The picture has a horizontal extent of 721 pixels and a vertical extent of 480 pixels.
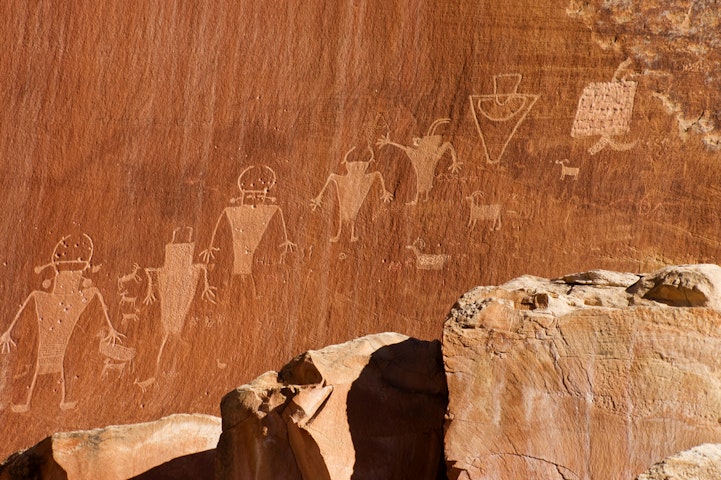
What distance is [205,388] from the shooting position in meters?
8.99

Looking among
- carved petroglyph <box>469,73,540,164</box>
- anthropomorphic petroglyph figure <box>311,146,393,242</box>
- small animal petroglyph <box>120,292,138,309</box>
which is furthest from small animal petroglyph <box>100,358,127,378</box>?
carved petroglyph <box>469,73,540,164</box>

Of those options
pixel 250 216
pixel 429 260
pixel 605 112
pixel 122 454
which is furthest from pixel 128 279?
pixel 605 112

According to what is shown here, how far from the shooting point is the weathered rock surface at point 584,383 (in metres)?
4.12

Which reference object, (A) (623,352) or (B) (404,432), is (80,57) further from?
(A) (623,352)

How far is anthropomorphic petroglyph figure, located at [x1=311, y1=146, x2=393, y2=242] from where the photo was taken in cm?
927

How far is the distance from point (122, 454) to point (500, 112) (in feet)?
16.3

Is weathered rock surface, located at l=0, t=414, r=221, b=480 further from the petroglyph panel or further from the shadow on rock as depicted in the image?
the petroglyph panel

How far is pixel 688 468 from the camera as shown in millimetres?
3232

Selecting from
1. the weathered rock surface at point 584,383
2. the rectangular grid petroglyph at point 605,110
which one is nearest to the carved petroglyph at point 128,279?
the rectangular grid petroglyph at point 605,110

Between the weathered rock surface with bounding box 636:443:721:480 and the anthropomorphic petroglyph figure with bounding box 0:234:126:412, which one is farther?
the anthropomorphic petroglyph figure with bounding box 0:234:126:412

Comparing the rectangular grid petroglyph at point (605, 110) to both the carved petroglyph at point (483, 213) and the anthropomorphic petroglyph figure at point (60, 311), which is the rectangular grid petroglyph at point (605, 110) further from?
the anthropomorphic petroglyph figure at point (60, 311)

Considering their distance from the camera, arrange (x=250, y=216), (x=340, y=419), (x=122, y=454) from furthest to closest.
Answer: (x=250, y=216)
(x=122, y=454)
(x=340, y=419)

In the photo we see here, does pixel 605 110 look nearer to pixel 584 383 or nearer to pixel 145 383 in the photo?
pixel 145 383

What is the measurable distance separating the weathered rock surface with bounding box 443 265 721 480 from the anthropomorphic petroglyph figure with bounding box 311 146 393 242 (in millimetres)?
4772
